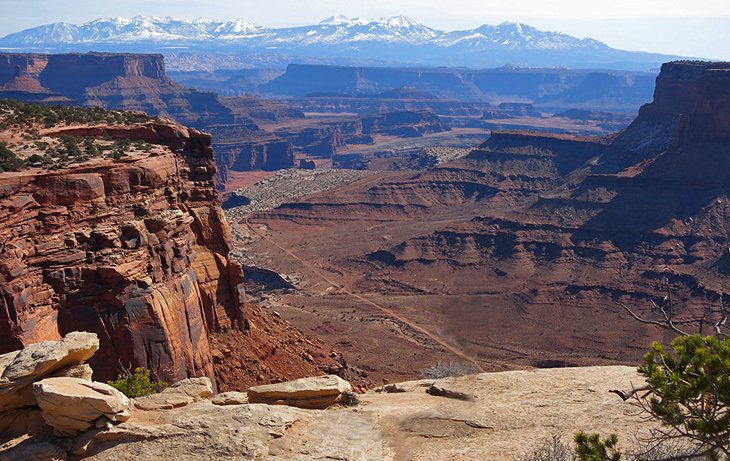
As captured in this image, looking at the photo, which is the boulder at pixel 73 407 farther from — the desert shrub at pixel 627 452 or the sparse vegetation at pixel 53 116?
the sparse vegetation at pixel 53 116

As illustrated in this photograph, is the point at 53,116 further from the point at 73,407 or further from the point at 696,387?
the point at 696,387

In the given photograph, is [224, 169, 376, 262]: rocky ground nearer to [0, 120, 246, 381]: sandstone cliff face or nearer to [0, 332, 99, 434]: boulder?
[0, 120, 246, 381]: sandstone cliff face

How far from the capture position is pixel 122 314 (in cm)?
2508

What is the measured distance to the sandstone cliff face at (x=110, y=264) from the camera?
2288 centimetres

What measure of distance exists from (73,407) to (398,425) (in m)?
7.45

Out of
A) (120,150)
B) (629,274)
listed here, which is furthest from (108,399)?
(629,274)

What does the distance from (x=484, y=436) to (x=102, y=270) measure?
14.5 metres

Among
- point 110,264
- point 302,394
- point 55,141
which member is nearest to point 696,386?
point 302,394

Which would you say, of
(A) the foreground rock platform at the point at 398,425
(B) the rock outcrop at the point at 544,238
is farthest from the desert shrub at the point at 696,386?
(B) the rock outcrop at the point at 544,238

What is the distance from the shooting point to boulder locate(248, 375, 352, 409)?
1825 centimetres

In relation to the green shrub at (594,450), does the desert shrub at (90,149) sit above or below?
above

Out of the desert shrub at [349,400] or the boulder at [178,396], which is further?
the desert shrub at [349,400]

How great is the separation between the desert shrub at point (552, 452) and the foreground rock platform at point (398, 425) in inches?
16.7

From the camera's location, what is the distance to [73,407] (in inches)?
575
